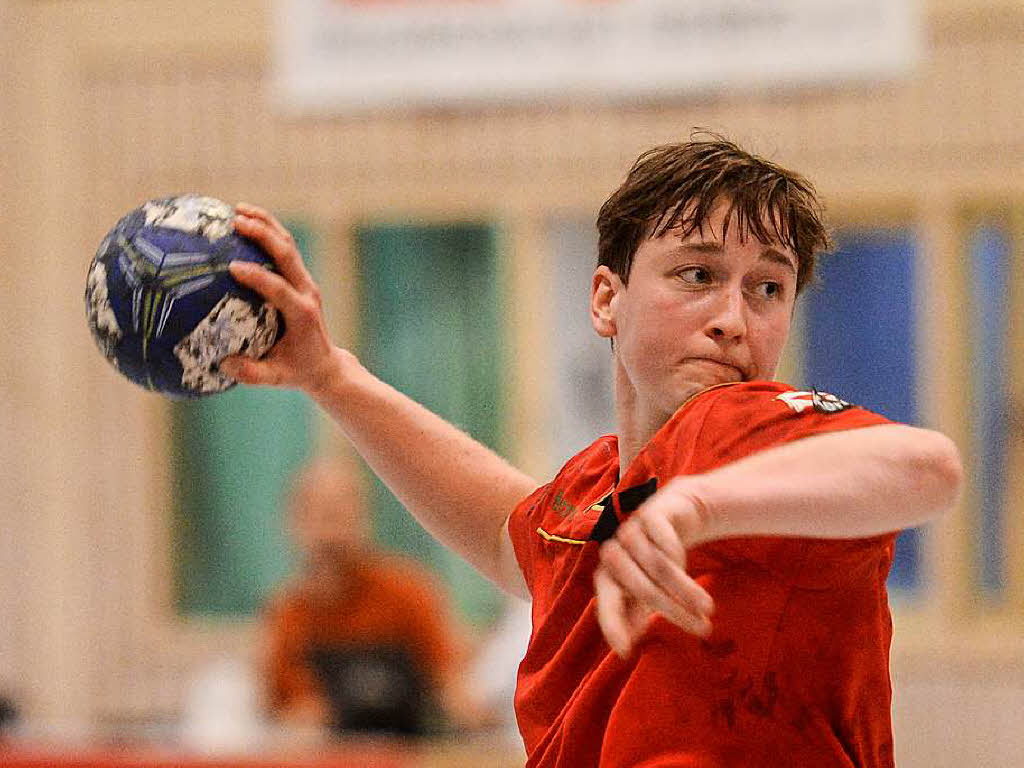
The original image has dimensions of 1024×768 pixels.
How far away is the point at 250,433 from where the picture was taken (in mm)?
8336

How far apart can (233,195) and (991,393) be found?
165 inches

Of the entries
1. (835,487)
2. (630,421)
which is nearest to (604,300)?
(630,421)

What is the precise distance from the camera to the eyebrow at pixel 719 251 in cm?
171

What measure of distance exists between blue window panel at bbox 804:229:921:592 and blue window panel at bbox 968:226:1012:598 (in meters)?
0.32

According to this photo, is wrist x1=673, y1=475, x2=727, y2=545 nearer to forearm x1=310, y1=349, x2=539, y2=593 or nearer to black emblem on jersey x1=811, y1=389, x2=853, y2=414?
black emblem on jersey x1=811, y1=389, x2=853, y2=414

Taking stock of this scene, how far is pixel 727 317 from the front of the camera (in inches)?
66.9

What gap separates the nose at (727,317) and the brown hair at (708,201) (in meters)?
0.07

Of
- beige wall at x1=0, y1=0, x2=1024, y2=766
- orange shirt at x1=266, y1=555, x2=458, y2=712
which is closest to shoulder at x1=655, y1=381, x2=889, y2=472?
orange shirt at x1=266, y1=555, x2=458, y2=712

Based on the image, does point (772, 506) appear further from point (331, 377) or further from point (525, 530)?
point (331, 377)

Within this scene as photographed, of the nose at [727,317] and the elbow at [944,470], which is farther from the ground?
the nose at [727,317]

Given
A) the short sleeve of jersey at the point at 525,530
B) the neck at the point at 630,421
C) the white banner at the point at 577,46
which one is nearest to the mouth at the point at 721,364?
the neck at the point at 630,421

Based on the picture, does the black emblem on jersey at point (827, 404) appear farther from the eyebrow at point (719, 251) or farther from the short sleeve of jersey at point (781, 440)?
the eyebrow at point (719, 251)

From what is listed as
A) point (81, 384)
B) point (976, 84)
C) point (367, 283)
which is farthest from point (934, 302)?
point (81, 384)

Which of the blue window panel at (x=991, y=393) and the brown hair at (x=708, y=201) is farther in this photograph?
the blue window panel at (x=991, y=393)
